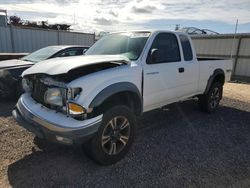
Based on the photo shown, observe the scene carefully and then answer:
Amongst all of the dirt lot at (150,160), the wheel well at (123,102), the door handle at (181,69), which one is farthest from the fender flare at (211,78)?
the wheel well at (123,102)

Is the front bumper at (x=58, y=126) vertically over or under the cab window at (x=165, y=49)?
under

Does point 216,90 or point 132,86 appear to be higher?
point 132,86

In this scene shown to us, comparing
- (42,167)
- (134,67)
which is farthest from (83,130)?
(134,67)

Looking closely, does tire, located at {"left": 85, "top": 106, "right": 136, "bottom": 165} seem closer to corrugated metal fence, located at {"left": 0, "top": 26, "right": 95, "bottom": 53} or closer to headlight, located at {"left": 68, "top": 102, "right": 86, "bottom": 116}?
headlight, located at {"left": 68, "top": 102, "right": 86, "bottom": 116}

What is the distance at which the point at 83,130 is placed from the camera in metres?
3.18

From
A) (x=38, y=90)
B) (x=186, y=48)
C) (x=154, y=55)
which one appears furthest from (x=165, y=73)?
(x=38, y=90)

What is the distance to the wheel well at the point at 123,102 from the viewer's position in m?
3.54

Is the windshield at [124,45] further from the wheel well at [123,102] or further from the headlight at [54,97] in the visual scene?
the headlight at [54,97]

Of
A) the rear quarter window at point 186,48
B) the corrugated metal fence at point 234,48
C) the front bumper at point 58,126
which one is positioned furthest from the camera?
the corrugated metal fence at point 234,48

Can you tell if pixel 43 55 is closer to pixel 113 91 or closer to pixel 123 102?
pixel 123 102

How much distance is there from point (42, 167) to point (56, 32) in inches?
517

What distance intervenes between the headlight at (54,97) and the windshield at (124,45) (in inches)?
58.2

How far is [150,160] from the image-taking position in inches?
155

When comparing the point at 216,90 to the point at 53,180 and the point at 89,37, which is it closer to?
the point at 53,180
